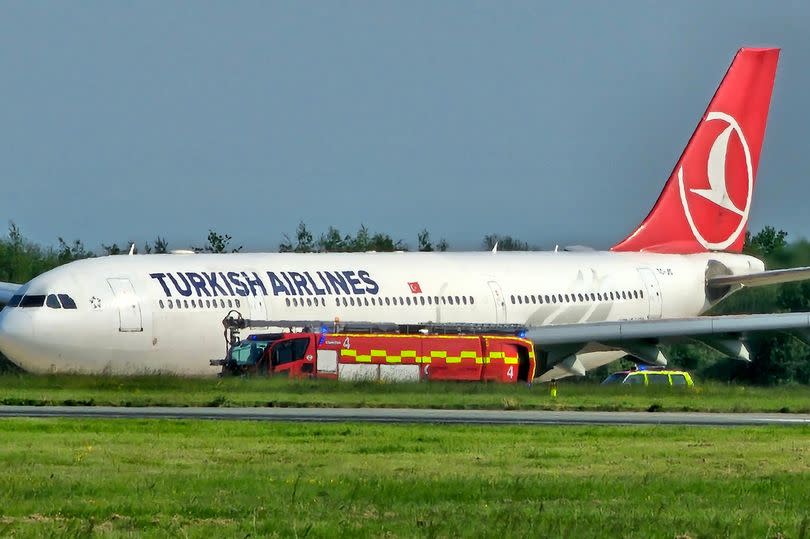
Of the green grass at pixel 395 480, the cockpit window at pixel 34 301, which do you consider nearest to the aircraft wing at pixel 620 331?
the cockpit window at pixel 34 301

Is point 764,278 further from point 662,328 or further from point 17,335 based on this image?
point 17,335

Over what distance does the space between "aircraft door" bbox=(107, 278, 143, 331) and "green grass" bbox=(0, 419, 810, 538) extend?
1737 centimetres

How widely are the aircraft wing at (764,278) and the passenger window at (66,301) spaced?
850 inches

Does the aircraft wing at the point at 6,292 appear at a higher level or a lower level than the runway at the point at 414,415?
higher

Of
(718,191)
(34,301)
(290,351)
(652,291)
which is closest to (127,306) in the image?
(34,301)

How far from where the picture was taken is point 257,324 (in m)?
46.3

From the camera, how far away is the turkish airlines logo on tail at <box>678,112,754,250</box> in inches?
2383

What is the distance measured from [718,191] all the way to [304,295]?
19.2 meters

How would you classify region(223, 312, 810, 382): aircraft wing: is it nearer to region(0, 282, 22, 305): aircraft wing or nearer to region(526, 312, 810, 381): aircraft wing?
region(526, 312, 810, 381): aircraft wing

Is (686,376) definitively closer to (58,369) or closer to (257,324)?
(257,324)

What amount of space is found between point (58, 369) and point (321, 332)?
22.5 feet

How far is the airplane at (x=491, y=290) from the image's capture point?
44875 millimetres

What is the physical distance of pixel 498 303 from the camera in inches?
2082

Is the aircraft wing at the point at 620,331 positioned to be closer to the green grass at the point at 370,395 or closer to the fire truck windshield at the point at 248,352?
the fire truck windshield at the point at 248,352
